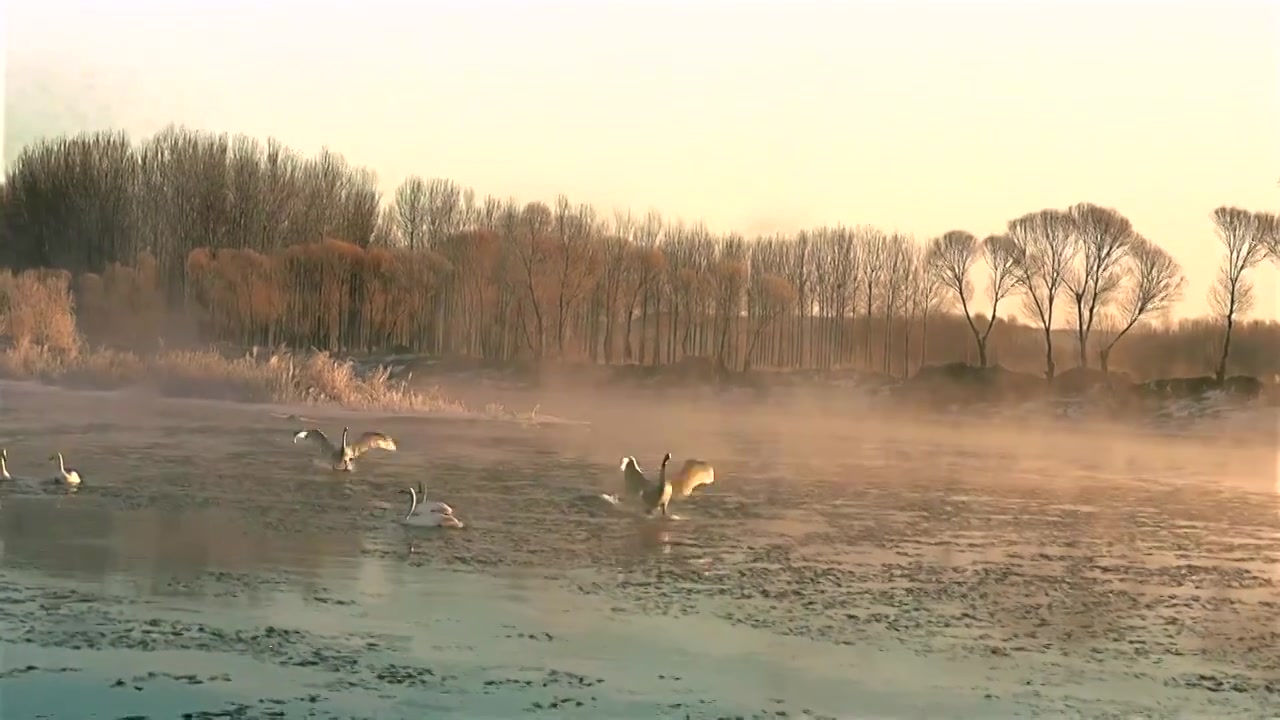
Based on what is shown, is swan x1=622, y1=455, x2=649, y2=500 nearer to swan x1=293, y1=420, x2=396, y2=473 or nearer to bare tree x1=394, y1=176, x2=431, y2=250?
swan x1=293, y1=420, x2=396, y2=473

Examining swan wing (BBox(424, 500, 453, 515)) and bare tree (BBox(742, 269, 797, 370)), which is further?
bare tree (BBox(742, 269, 797, 370))

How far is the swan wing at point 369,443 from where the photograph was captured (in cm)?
1384

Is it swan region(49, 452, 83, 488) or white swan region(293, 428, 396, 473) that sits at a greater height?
white swan region(293, 428, 396, 473)

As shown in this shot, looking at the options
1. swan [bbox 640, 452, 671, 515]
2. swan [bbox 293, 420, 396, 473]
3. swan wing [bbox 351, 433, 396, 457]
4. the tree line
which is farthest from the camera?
the tree line

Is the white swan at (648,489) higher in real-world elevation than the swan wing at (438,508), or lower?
higher

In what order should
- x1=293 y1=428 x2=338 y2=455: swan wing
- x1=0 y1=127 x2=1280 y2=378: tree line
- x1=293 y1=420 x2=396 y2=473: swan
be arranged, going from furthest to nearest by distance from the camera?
x1=0 y1=127 x2=1280 y2=378: tree line, x1=293 y1=428 x2=338 y2=455: swan wing, x1=293 y1=420 x2=396 y2=473: swan

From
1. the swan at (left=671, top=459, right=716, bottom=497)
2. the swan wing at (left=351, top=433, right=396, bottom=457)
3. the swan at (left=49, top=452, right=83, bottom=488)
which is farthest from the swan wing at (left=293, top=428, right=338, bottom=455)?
the swan at (left=671, top=459, right=716, bottom=497)

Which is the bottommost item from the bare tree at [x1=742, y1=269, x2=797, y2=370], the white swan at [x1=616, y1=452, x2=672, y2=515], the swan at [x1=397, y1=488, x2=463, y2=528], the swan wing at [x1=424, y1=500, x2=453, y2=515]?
the swan at [x1=397, y1=488, x2=463, y2=528]

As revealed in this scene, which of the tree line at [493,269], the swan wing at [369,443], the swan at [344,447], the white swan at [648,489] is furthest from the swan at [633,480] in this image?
the tree line at [493,269]

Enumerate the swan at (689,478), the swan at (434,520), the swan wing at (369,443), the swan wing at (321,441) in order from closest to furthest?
the swan at (434,520)
the swan at (689,478)
the swan wing at (321,441)
the swan wing at (369,443)

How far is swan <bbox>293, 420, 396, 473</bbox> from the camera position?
13102 millimetres

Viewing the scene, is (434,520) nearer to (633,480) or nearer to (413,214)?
(633,480)

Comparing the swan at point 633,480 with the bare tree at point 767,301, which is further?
the bare tree at point 767,301

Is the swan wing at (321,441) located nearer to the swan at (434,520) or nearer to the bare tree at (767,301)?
the swan at (434,520)
